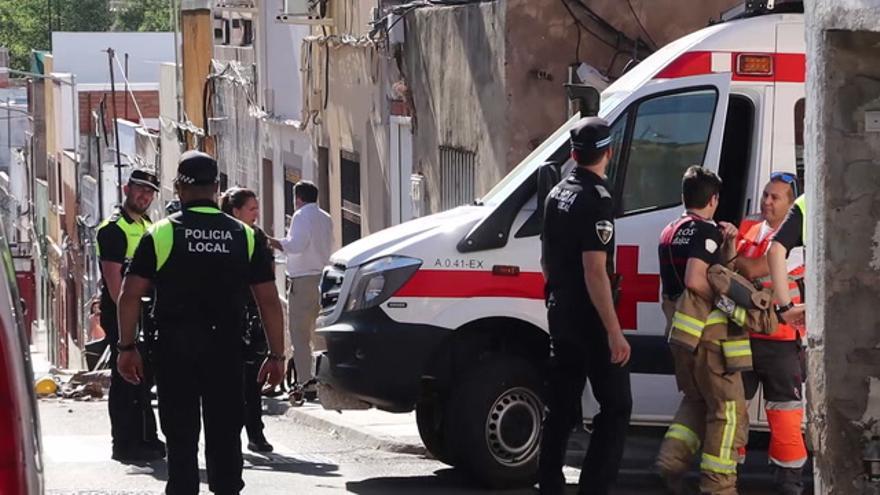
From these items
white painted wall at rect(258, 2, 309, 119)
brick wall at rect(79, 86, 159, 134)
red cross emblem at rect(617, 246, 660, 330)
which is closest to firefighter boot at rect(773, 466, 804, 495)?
red cross emblem at rect(617, 246, 660, 330)

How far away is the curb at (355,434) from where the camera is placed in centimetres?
1174

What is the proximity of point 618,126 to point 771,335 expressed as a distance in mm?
1651

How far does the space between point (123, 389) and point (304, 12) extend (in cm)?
1128

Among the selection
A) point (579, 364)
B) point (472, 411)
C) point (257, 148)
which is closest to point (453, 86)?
point (472, 411)

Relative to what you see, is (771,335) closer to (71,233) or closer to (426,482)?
(426,482)

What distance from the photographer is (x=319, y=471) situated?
10.8m

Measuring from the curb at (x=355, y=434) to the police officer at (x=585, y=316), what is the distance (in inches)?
118

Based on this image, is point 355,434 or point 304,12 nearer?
point 355,434

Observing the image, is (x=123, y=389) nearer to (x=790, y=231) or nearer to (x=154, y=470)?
(x=154, y=470)

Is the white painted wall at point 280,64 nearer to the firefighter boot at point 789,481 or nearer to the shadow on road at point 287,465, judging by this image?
the shadow on road at point 287,465

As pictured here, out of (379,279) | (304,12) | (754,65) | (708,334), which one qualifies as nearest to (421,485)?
(379,279)

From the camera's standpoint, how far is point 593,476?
8.52 m

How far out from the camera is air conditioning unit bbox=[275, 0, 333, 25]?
71.3 ft

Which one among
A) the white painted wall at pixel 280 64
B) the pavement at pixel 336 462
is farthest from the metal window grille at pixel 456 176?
the white painted wall at pixel 280 64
